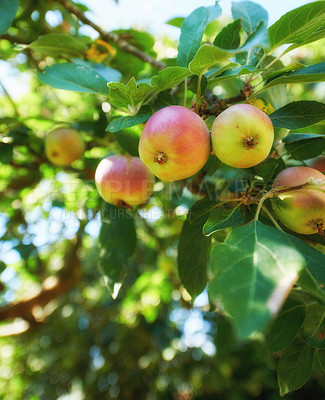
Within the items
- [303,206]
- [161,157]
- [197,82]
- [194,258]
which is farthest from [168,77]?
[194,258]

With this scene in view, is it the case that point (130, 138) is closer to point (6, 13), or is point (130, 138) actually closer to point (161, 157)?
point (161, 157)

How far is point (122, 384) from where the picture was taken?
3209mm

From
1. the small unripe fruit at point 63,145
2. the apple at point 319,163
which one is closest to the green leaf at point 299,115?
the apple at point 319,163

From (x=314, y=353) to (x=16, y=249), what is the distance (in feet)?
5.11

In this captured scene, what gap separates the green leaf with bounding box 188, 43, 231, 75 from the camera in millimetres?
641

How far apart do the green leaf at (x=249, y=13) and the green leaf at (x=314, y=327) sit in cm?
89

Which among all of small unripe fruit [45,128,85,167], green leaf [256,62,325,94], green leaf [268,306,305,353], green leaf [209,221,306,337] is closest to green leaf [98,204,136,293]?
small unripe fruit [45,128,85,167]

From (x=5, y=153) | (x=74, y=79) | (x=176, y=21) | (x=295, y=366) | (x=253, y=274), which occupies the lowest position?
(x=295, y=366)

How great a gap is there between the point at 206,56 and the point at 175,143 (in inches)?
7.9

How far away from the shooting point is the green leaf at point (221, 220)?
0.73 metres

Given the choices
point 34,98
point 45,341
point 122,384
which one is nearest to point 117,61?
point 34,98

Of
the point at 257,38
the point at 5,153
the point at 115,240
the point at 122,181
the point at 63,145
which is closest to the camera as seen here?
the point at 257,38

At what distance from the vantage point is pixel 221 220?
2.44 feet

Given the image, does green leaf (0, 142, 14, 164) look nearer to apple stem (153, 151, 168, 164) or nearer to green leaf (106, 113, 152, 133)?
green leaf (106, 113, 152, 133)
